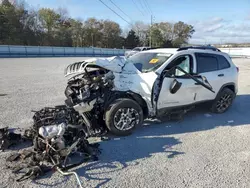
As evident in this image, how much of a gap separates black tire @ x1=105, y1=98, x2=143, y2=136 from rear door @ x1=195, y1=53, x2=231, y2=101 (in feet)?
6.00

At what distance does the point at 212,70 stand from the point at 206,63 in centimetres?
25

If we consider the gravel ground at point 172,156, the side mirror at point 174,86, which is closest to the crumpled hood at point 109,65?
the side mirror at point 174,86

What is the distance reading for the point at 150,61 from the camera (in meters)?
5.30

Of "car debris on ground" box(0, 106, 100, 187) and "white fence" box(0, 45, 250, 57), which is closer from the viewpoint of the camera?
"car debris on ground" box(0, 106, 100, 187)

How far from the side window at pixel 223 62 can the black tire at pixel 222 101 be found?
625 mm

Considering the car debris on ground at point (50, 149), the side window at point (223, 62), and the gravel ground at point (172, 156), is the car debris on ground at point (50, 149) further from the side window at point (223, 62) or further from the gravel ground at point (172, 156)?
the side window at point (223, 62)

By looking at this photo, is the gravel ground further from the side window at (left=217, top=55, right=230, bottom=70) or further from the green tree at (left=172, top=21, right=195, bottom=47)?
the green tree at (left=172, top=21, right=195, bottom=47)

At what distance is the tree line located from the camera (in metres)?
48.4

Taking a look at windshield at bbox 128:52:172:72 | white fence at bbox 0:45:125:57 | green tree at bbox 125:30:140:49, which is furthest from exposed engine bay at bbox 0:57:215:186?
green tree at bbox 125:30:140:49

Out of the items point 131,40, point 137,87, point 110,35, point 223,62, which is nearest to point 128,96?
point 137,87

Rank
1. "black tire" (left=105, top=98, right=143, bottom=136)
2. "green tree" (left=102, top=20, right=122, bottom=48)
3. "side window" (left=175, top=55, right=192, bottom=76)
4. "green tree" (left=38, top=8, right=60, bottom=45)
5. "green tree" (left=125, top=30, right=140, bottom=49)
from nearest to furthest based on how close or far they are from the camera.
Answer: "black tire" (left=105, top=98, right=143, bottom=136), "side window" (left=175, top=55, right=192, bottom=76), "green tree" (left=38, top=8, right=60, bottom=45), "green tree" (left=102, top=20, right=122, bottom=48), "green tree" (left=125, top=30, right=140, bottom=49)

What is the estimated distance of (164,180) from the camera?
10.3ft

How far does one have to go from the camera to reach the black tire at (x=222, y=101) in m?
6.03

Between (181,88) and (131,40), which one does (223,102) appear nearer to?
(181,88)
